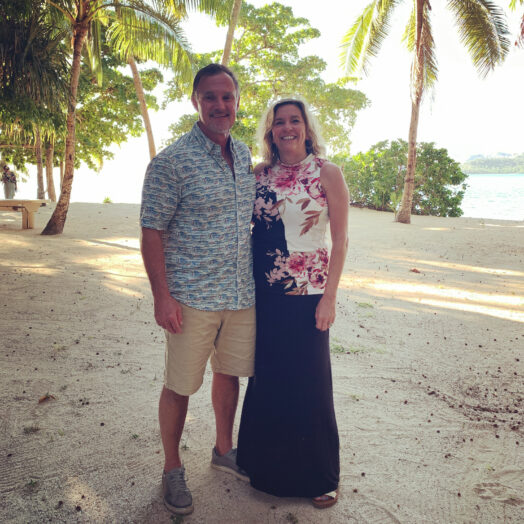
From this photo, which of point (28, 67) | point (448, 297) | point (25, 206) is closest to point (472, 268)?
point (448, 297)

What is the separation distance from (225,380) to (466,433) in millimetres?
1772

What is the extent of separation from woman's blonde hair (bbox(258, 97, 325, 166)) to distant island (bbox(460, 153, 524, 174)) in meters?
141

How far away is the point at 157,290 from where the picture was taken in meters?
2.20

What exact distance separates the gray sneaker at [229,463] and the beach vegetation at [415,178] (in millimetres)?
15996

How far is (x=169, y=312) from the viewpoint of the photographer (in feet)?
7.22

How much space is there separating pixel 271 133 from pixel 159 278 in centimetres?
111

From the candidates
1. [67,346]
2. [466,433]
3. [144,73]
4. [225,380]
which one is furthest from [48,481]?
[144,73]

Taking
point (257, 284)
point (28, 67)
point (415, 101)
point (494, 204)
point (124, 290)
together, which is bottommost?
point (124, 290)

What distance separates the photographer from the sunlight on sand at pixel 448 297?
5.65 metres

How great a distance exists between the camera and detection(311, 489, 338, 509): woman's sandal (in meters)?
2.36

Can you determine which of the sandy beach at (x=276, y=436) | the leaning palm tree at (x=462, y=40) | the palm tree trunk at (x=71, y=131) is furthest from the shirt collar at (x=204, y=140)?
the leaning palm tree at (x=462, y=40)

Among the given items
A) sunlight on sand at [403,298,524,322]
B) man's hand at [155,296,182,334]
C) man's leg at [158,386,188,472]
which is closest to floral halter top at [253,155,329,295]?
man's hand at [155,296,182,334]

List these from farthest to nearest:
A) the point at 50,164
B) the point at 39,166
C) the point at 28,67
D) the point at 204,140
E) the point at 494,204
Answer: the point at 494,204 → the point at 50,164 → the point at 39,166 → the point at 28,67 → the point at 204,140

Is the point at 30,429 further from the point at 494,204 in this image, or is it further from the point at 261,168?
the point at 494,204
